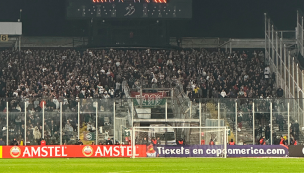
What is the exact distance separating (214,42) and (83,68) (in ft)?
59.5

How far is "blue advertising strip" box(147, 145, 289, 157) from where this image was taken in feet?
118

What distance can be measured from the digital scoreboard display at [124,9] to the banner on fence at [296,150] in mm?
20328

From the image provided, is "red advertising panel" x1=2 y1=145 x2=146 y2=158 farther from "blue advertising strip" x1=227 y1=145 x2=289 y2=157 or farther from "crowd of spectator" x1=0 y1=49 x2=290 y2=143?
"crowd of spectator" x1=0 y1=49 x2=290 y2=143

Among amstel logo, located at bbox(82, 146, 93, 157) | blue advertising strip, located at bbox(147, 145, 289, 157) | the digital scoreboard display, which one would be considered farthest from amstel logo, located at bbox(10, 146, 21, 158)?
the digital scoreboard display

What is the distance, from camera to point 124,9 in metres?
53.1

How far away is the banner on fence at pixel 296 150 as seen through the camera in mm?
36062

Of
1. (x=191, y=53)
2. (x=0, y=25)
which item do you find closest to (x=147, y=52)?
(x=191, y=53)

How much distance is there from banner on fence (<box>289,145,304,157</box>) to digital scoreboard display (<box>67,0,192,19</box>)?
800 inches

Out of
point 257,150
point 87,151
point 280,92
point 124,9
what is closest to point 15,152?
point 87,151

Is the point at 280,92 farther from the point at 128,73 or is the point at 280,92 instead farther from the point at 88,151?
the point at 88,151

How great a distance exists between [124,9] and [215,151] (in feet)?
67.8

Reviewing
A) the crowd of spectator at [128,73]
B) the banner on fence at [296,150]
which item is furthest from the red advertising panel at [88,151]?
the crowd of spectator at [128,73]

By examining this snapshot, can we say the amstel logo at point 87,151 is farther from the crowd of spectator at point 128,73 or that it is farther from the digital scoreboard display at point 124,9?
the digital scoreboard display at point 124,9

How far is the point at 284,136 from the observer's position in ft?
129
